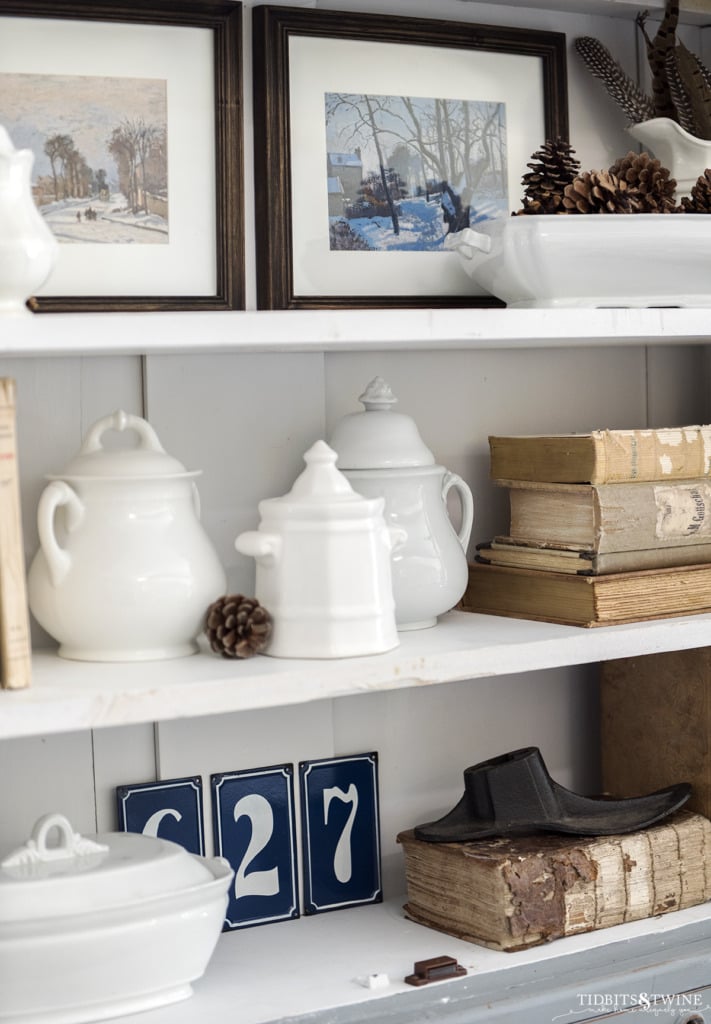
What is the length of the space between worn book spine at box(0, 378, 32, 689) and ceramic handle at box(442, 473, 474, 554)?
43 centimetres

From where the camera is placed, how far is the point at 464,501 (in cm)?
130

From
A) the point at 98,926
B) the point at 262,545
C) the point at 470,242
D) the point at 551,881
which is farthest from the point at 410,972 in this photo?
the point at 470,242

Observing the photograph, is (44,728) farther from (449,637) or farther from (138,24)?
(138,24)

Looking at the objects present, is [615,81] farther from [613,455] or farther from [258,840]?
[258,840]

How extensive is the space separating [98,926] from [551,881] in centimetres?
41

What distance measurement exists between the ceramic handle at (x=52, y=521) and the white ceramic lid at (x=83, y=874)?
0.65 feet

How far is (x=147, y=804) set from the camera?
1252 mm

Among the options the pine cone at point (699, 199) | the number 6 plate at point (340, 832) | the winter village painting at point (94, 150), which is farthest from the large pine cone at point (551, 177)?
the number 6 plate at point (340, 832)

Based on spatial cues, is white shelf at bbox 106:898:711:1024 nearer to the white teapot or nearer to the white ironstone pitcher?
the white teapot

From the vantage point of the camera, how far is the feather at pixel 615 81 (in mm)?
1394

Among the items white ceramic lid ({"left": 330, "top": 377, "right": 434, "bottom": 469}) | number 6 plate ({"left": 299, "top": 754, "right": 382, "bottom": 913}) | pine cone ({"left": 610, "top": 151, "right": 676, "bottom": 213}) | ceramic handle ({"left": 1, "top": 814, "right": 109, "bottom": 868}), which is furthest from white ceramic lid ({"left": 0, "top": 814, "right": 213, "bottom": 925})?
pine cone ({"left": 610, "top": 151, "right": 676, "bottom": 213})

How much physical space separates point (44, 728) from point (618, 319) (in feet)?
1.94

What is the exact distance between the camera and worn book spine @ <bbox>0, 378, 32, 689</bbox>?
0.99 metres

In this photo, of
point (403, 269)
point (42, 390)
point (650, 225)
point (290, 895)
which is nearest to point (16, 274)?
point (42, 390)
